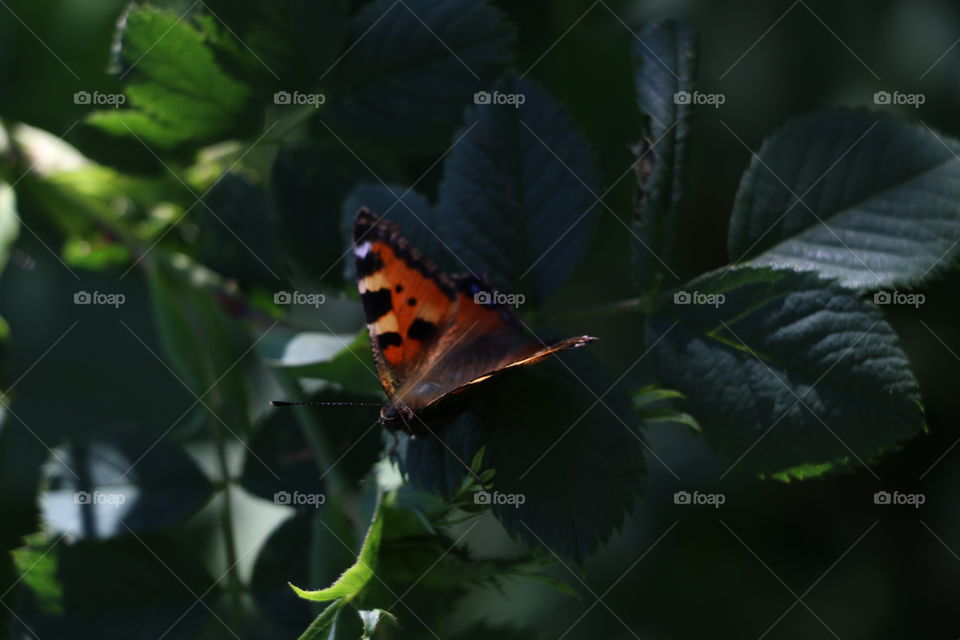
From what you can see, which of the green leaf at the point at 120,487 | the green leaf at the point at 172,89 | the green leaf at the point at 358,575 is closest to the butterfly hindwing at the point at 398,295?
the green leaf at the point at 358,575

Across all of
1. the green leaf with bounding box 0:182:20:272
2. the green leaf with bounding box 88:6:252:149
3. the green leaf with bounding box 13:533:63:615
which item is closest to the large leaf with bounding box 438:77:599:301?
the green leaf with bounding box 88:6:252:149

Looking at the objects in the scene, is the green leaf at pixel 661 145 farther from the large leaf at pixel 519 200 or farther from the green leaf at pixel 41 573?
the green leaf at pixel 41 573

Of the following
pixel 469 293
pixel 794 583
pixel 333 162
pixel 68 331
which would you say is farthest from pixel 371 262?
pixel 794 583

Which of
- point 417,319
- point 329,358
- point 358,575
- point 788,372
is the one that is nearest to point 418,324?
point 417,319

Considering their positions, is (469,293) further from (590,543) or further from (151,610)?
(151,610)

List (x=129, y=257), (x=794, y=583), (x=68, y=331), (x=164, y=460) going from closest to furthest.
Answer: (x=164, y=460) < (x=129, y=257) < (x=68, y=331) < (x=794, y=583)

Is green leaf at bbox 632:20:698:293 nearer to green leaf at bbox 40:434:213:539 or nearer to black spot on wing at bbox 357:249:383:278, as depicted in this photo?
black spot on wing at bbox 357:249:383:278

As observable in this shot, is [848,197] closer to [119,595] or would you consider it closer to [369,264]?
[369,264]
